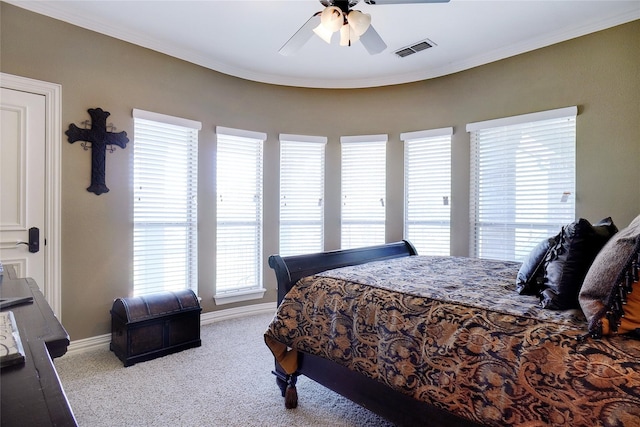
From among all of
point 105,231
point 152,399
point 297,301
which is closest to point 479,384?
point 297,301

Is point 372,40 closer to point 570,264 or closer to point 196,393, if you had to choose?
point 570,264

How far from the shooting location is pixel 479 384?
52.9 inches

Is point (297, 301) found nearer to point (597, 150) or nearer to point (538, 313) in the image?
point (538, 313)

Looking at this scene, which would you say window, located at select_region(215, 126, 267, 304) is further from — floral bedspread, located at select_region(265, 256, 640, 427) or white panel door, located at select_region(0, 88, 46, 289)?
floral bedspread, located at select_region(265, 256, 640, 427)

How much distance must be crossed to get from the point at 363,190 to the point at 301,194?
32.1 inches

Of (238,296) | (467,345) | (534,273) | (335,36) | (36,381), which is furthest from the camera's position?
(238,296)

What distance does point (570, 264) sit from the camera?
4.98ft

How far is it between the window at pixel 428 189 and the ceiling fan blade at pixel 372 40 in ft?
5.61

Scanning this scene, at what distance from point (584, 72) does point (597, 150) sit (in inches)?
28.7

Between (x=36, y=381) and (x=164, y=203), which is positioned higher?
(x=164, y=203)

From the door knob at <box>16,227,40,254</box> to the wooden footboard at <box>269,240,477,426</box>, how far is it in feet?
6.74

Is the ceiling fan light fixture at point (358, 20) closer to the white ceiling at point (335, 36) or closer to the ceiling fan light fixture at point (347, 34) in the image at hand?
the ceiling fan light fixture at point (347, 34)

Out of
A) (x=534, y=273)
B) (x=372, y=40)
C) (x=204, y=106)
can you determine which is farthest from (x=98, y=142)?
(x=534, y=273)

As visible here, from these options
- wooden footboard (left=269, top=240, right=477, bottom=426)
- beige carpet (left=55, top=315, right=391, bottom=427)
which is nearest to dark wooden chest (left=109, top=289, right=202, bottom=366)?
beige carpet (left=55, top=315, right=391, bottom=427)
